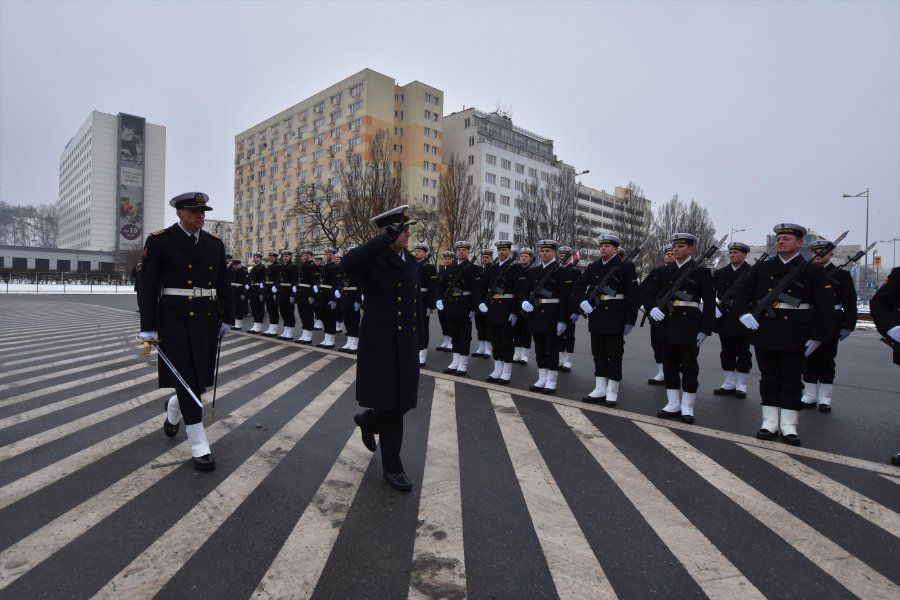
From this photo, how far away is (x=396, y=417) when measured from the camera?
3953mm

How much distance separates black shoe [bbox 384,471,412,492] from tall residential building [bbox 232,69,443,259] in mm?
56822

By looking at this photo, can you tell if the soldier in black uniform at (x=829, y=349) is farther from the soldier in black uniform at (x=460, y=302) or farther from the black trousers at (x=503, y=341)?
the soldier in black uniform at (x=460, y=302)

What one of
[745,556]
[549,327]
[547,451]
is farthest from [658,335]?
[745,556]

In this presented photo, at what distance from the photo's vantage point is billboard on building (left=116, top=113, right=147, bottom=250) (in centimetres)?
10488

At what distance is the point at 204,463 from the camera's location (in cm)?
406

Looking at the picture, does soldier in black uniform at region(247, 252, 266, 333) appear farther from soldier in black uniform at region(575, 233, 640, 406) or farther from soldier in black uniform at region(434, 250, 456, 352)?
A: soldier in black uniform at region(575, 233, 640, 406)

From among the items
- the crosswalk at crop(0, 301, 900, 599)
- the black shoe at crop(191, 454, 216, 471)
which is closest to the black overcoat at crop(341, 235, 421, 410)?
the crosswalk at crop(0, 301, 900, 599)

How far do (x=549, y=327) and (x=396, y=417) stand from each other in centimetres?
390

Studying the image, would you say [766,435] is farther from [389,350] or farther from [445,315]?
[445,315]

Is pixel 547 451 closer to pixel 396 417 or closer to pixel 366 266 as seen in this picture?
pixel 396 417

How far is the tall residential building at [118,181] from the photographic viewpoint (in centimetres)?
10300

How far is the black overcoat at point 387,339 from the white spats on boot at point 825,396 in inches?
224

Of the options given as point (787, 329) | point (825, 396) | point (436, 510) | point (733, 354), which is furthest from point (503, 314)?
point (436, 510)

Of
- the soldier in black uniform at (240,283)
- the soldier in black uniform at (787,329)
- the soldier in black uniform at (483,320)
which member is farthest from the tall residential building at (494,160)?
the soldier in black uniform at (787,329)
